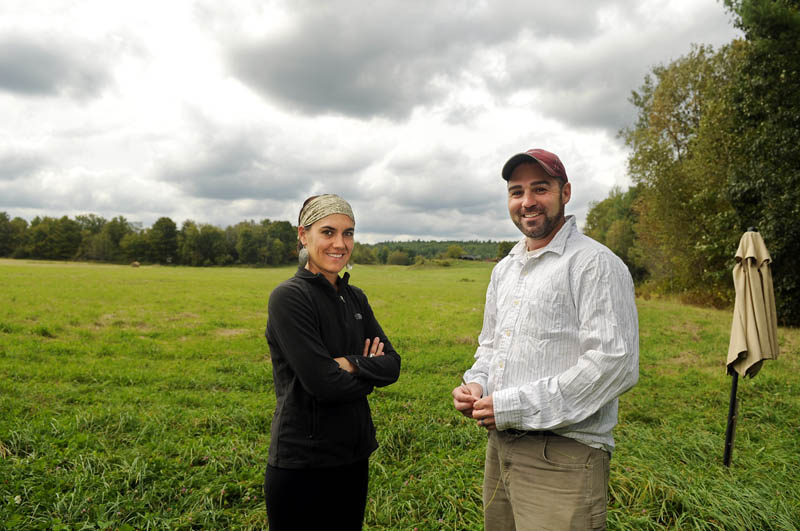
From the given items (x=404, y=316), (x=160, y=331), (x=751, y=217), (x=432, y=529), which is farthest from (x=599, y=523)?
(x=751, y=217)

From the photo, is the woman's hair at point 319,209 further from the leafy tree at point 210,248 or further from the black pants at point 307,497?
the leafy tree at point 210,248

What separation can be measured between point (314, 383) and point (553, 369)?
130 centimetres

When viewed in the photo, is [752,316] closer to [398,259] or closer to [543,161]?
[543,161]

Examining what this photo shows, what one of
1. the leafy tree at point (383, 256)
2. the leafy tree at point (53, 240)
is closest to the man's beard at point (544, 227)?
the leafy tree at point (383, 256)

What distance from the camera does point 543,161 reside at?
2.52 m

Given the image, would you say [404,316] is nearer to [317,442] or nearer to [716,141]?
[716,141]

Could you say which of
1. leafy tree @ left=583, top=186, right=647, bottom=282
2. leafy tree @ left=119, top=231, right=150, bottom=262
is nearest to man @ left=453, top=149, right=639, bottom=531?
leafy tree @ left=583, top=186, right=647, bottom=282

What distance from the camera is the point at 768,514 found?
12.3 feet

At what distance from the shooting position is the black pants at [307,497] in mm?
2424

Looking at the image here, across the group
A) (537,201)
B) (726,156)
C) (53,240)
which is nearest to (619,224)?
(726,156)

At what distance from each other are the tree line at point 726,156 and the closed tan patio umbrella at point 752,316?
13643 millimetres

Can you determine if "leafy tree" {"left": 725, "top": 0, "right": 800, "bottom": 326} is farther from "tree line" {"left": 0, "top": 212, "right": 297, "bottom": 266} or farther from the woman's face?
"tree line" {"left": 0, "top": 212, "right": 297, "bottom": 266}

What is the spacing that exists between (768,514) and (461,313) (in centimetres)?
1941

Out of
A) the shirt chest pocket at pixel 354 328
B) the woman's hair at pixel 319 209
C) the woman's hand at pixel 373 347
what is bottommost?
the woman's hand at pixel 373 347
